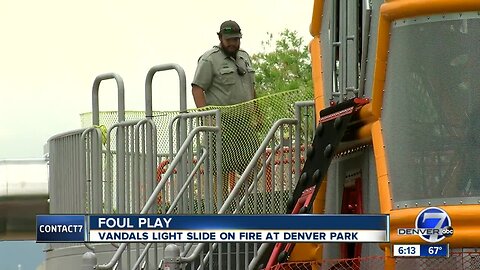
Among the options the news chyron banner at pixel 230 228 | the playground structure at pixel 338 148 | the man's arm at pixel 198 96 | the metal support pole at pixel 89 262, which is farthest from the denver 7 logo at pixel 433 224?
the man's arm at pixel 198 96

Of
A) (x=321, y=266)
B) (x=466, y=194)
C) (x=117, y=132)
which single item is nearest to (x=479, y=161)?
(x=466, y=194)

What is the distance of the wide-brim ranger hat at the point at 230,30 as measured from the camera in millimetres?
18438

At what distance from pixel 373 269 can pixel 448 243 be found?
3.23 ft

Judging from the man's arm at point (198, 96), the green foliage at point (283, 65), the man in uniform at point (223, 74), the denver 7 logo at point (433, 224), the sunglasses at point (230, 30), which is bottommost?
the denver 7 logo at point (433, 224)

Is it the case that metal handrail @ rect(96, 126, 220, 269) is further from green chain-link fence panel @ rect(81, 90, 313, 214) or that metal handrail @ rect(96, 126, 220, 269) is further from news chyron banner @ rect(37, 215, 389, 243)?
news chyron banner @ rect(37, 215, 389, 243)

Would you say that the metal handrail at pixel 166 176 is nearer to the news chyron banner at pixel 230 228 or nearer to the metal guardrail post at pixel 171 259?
the metal guardrail post at pixel 171 259

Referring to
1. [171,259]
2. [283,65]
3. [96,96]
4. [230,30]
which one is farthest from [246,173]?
[283,65]

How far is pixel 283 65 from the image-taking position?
158 ft

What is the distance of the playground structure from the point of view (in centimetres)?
1307

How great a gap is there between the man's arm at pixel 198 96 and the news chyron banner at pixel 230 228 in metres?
5.48

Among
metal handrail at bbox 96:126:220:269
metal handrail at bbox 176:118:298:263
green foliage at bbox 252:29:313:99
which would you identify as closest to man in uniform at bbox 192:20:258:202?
metal handrail at bbox 96:126:220:269

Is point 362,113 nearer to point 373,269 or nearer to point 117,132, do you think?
point 373,269

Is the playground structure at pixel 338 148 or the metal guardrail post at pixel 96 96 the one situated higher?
the metal guardrail post at pixel 96 96

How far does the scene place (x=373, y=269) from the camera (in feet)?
44.5
